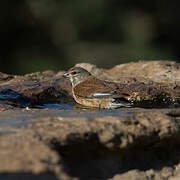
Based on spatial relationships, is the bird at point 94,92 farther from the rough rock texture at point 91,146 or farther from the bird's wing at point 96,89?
the rough rock texture at point 91,146

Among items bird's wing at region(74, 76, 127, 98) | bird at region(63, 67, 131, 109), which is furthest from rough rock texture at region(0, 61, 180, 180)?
bird's wing at region(74, 76, 127, 98)

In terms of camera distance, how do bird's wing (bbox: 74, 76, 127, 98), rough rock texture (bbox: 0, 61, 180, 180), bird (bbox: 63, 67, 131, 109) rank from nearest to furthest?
rough rock texture (bbox: 0, 61, 180, 180) → bird (bbox: 63, 67, 131, 109) → bird's wing (bbox: 74, 76, 127, 98)

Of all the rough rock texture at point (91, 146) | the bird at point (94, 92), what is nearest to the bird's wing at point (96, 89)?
the bird at point (94, 92)

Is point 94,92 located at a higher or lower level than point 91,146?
lower

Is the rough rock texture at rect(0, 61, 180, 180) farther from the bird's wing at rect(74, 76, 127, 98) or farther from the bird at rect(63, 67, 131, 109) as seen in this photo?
the bird's wing at rect(74, 76, 127, 98)

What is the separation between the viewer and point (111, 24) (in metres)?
13.6

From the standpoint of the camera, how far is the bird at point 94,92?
610cm

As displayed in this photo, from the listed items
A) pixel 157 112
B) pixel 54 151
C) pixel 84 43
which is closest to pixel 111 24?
pixel 84 43

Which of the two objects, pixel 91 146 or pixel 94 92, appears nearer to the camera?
pixel 91 146

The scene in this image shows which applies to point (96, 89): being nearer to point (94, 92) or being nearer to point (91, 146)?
point (94, 92)

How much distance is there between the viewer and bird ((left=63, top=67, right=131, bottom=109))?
240 inches

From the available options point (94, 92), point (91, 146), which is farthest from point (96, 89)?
point (91, 146)

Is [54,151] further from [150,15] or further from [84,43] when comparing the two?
[150,15]

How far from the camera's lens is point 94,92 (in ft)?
22.0
